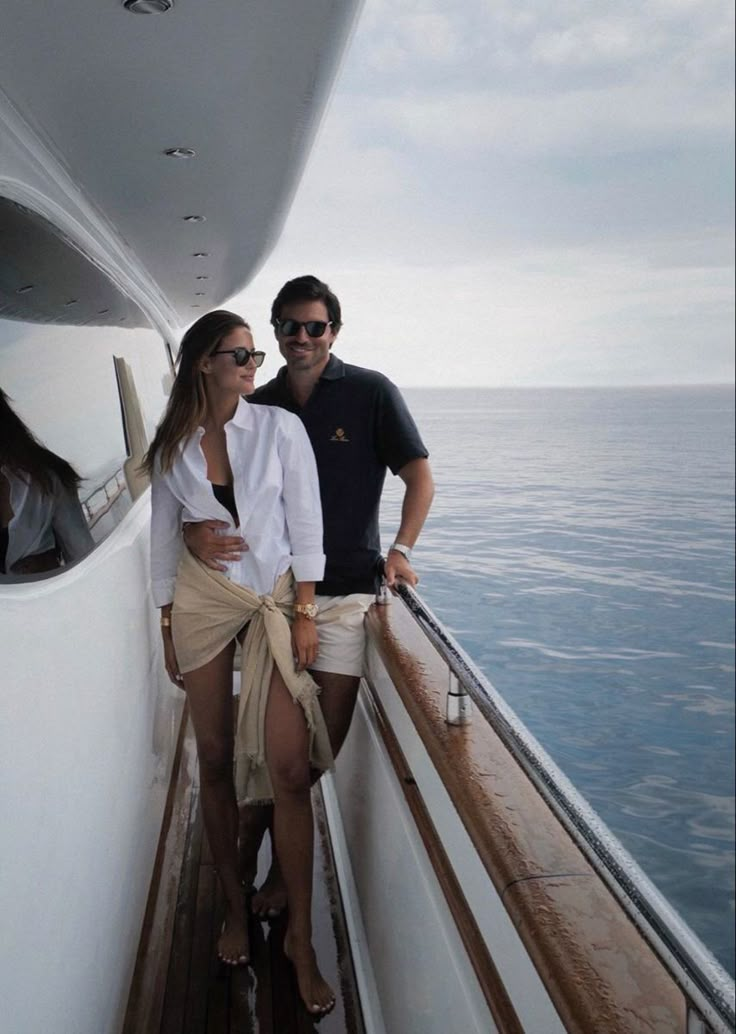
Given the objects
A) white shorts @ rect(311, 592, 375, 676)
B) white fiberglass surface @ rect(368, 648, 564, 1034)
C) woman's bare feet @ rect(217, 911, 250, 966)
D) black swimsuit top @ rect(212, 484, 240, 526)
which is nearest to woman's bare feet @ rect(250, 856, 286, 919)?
woman's bare feet @ rect(217, 911, 250, 966)

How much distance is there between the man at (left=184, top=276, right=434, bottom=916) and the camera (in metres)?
1.77

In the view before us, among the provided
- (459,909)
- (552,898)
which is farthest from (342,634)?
(552,898)

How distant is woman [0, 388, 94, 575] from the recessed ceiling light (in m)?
0.56

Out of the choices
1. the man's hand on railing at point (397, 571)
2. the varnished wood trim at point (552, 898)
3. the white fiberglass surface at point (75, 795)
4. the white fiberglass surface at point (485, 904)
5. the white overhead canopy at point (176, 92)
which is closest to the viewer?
the varnished wood trim at point (552, 898)

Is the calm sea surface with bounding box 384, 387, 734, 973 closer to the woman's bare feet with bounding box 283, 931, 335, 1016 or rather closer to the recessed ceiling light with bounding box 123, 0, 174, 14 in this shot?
the woman's bare feet with bounding box 283, 931, 335, 1016

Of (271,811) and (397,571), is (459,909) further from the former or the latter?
(271,811)

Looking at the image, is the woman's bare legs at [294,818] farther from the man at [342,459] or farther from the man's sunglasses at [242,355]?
the man's sunglasses at [242,355]

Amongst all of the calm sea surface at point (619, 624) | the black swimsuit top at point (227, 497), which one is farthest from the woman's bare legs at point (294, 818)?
the calm sea surface at point (619, 624)

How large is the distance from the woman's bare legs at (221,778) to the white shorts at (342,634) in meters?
0.19

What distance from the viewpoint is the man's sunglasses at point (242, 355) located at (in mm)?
1667

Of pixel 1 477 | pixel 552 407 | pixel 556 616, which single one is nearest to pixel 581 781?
pixel 556 616

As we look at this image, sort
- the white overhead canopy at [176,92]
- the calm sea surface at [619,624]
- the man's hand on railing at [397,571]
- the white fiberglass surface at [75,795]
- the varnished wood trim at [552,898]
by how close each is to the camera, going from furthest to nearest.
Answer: the calm sea surface at [619,624], the man's hand on railing at [397,571], the white overhead canopy at [176,92], the white fiberglass surface at [75,795], the varnished wood trim at [552,898]

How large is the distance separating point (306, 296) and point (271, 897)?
129 centimetres

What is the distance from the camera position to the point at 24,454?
116 cm
